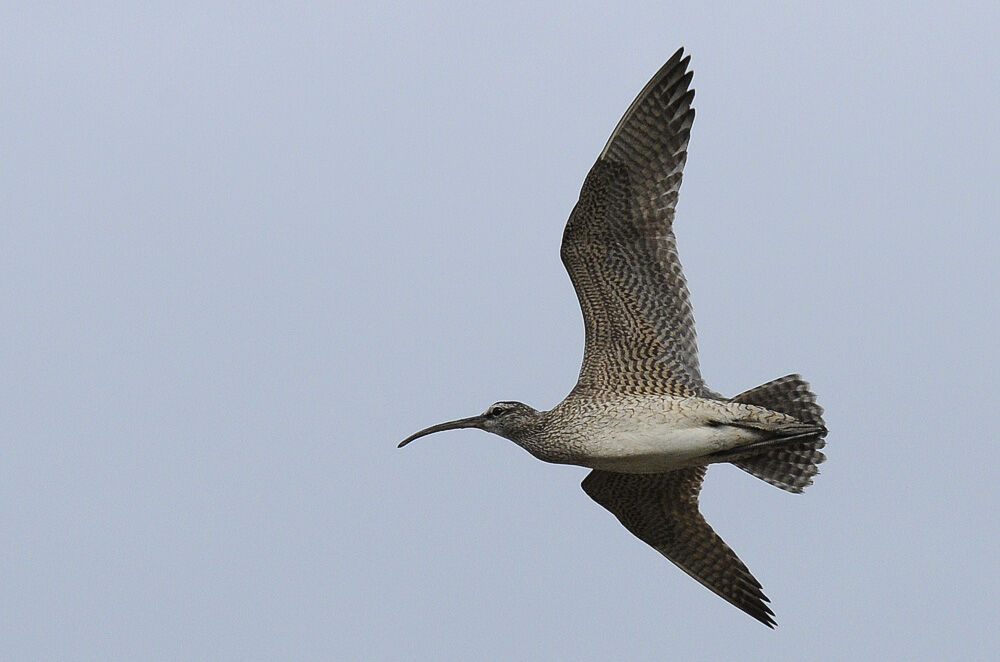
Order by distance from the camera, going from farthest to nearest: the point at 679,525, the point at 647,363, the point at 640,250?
the point at 679,525 < the point at 647,363 < the point at 640,250

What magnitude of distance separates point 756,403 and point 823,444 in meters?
0.87

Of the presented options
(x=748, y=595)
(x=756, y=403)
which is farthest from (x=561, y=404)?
(x=748, y=595)

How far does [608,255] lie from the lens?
15.3 m

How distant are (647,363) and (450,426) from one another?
2.10m

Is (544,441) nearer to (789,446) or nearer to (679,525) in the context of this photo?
(679,525)

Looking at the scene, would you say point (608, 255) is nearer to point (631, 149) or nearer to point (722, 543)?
point (631, 149)

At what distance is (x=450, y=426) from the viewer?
1630 cm

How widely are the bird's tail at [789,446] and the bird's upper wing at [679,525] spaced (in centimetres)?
100

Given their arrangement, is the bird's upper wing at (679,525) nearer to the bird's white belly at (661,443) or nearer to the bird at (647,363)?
the bird at (647,363)

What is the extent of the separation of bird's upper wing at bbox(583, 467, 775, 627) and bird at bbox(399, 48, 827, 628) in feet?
3.36

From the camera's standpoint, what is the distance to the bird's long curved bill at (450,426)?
631 inches

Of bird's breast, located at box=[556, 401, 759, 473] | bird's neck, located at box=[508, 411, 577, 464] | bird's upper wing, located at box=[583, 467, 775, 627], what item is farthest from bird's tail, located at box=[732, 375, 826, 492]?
bird's neck, located at box=[508, 411, 577, 464]

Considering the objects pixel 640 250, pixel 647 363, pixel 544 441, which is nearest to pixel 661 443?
pixel 647 363

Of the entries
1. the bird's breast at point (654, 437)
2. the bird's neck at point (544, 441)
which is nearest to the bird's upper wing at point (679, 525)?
the bird's neck at point (544, 441)
